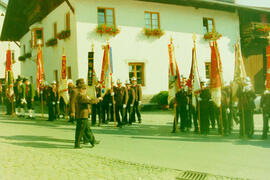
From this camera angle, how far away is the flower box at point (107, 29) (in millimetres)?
16422

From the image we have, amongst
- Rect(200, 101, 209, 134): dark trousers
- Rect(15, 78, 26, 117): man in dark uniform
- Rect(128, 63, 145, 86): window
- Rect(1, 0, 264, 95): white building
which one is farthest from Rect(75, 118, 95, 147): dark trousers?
Rect(128, 63, 145, 86): window

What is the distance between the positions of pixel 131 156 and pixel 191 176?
185cm

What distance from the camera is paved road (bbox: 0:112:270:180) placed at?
5.36 meters

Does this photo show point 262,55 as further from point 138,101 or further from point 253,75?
point 138,101

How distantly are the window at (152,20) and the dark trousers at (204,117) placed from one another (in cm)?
989

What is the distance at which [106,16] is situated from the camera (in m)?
17.0

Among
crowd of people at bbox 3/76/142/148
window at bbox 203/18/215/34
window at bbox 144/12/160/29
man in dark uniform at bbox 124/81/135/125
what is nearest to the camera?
crowd of people at bbox 3/76/142/148

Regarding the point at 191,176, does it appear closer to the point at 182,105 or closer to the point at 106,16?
the point at 182,105

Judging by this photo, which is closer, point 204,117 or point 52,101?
point 204,117

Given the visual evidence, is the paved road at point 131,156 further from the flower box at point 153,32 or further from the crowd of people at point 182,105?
the flower box at point 153,32

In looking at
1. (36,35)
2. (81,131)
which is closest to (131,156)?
(81,131)

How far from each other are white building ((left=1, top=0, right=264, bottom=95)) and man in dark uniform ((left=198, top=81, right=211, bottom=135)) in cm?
822

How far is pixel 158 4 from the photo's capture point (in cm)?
1864

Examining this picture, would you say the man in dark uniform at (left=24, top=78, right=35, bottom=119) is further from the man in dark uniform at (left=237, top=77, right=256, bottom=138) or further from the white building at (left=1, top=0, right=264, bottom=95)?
the man in dark uniform at (left=237, top=77, right=256, bottom=138)
